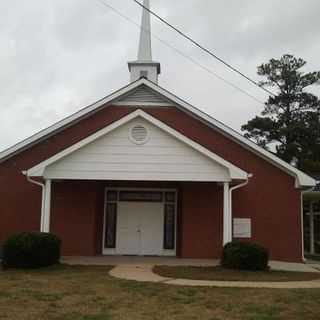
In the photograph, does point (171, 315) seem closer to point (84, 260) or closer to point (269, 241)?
point (84, 260)

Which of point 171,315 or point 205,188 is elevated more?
point 205,188

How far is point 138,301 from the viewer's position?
10.5 m

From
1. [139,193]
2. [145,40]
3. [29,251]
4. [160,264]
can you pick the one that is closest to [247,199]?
[139,193]

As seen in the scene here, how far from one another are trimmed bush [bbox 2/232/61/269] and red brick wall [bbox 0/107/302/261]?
4020mm

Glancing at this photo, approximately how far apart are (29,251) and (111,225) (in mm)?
5612

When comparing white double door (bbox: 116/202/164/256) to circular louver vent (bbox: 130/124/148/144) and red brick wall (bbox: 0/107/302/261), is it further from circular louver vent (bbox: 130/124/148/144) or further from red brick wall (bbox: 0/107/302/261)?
circular louver vent (bbox: 130/124/148/144)

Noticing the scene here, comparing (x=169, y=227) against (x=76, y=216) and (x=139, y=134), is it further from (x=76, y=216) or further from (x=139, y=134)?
(x=139, y=134)

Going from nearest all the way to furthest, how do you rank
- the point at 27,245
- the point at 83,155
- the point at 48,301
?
the point at 48,301, the point at 27,245, the point at 83,155

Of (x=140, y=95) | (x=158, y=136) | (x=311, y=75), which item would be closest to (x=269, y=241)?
(x=158, y=136)

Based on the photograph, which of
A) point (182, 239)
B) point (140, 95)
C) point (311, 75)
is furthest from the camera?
point (311, 75)

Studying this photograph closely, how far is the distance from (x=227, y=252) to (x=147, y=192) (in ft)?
18.0

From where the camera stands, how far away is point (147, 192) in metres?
21.2

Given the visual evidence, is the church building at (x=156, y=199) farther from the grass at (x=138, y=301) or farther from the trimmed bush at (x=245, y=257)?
the grass at (x=138, y=301)

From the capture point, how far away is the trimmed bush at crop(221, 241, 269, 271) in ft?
53.0
